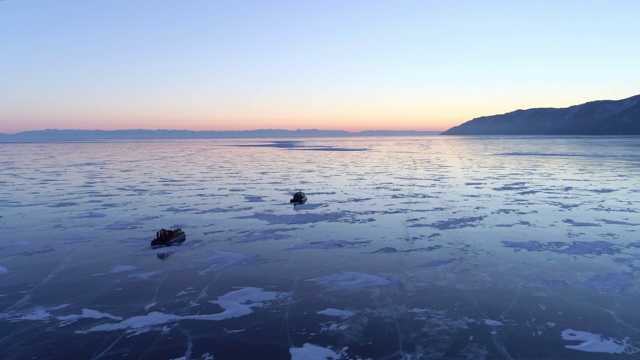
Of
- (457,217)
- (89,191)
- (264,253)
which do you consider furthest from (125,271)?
(89,191)

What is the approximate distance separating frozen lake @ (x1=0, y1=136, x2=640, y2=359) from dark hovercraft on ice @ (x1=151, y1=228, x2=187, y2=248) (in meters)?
0.43

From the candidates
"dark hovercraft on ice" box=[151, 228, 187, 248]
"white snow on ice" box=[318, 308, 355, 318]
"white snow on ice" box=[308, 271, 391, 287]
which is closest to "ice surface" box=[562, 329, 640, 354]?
"white snow on ice" box=[318, 308, 355, 318]

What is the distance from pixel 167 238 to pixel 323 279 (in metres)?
6.23

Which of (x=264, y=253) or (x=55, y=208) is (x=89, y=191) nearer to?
(x=55, y=208)

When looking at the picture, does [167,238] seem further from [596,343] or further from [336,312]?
[596,343]

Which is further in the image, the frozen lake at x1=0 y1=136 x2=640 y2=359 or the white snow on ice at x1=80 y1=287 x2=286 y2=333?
the white snow on ice at x1=80 y1=287 x2=286 y2=333

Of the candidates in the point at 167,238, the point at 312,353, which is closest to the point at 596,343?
the point at 312,353

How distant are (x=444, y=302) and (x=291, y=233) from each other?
25.8ft

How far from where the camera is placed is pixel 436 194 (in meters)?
26.0

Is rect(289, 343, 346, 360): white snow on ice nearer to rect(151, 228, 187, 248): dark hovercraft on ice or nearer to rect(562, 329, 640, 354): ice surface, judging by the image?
rect(562, 329, 640, 354): ice surface

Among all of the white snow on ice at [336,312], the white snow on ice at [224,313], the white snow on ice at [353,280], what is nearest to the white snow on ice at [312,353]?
the white snow on ice at [336,312]

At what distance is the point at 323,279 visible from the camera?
1169 cm

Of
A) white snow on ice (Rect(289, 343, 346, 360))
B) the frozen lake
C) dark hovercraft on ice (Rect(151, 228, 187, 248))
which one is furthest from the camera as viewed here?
dark hovercraft on ice (Rect(151, 228, 187, 248))

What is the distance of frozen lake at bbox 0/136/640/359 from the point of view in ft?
27.0
